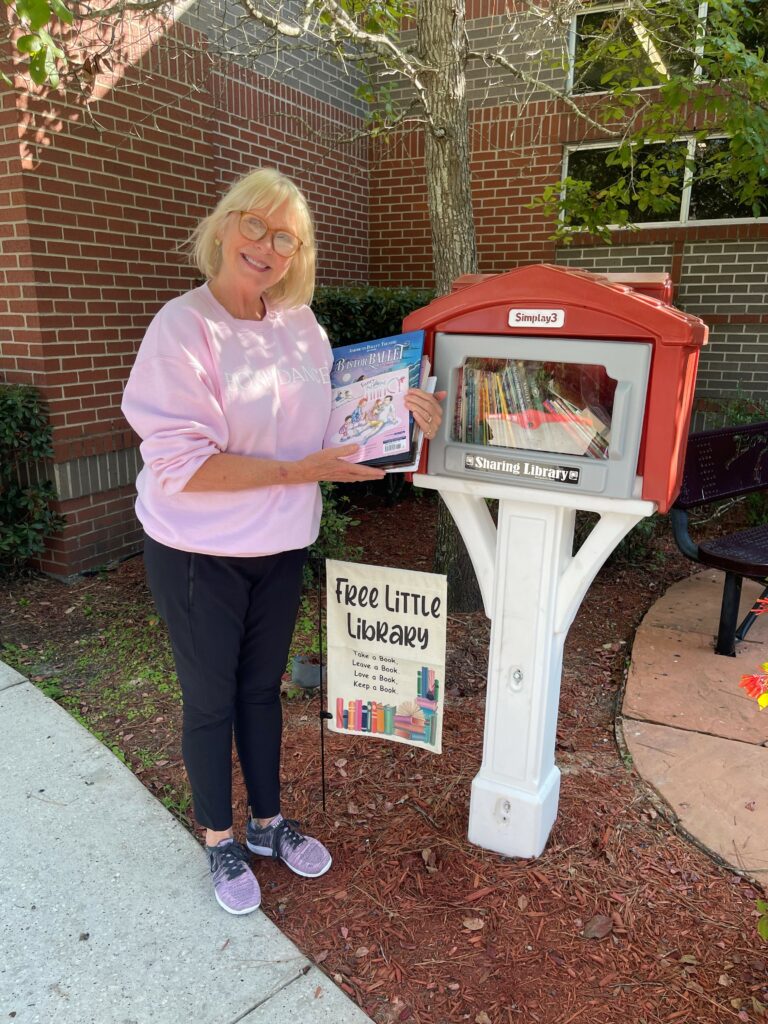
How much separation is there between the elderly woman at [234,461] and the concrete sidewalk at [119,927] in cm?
15

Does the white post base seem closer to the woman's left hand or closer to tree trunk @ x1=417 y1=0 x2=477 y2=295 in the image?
the woman's left hand

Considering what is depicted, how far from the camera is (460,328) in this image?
6.86 feet

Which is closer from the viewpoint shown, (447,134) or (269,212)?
(269,212)

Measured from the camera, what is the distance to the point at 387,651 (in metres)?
2.41

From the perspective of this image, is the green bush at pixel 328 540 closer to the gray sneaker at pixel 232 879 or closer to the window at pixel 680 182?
the gray sneaker at pixel 232 879

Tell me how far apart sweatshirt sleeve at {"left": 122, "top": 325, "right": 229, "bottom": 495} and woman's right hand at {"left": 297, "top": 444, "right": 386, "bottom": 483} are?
0.24m

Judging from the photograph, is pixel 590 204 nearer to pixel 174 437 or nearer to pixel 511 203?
pixel 511 203

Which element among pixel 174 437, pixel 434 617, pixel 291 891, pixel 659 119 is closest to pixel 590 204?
pixel 659 119

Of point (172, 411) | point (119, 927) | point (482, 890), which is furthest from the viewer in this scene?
point (482, 890)

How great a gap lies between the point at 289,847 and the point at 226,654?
28.3 inches

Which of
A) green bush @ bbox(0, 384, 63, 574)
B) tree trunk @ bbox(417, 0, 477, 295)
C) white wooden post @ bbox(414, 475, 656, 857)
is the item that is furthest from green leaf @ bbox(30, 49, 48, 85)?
green bush @ bbox(0, 384, 63, 574)

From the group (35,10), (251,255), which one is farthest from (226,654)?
(35,10)

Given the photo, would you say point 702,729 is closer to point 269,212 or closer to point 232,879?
point 232,879

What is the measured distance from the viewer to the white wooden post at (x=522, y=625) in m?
2.15
